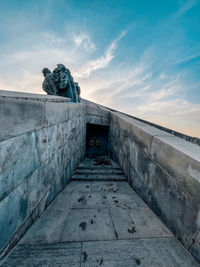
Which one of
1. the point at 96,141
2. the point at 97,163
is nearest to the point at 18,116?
the point at 97,163

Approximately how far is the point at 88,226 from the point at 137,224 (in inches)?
28.0

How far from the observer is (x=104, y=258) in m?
1.13

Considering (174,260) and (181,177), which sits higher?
(181,177)

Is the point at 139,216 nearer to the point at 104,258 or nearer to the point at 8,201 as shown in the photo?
the point at 104,258

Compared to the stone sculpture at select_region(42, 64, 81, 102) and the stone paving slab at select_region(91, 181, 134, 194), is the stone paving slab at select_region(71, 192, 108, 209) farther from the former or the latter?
the stone sculpture at select_region(42, 64, 81, 102)

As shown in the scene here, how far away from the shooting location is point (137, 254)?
3.88 feet

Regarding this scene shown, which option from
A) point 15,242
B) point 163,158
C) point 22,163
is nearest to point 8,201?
point 22,163

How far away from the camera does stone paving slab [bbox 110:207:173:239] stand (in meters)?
1.43

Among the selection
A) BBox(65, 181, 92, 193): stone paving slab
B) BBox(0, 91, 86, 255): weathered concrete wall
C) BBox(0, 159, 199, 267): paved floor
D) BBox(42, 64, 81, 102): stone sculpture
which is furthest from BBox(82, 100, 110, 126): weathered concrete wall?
BBox(0, 159, 199, 267): paved floor

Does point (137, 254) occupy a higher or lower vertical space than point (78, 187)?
higher

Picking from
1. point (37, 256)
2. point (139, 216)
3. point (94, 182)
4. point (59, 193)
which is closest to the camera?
point (37, 256)

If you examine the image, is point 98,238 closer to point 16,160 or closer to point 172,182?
point 172,182

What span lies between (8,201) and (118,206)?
1.64 m

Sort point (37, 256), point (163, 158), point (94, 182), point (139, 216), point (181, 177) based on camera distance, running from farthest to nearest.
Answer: point (94, 182) < point (139, 216) < point (163, 158) < point (181, 177) < point (37, 256)
